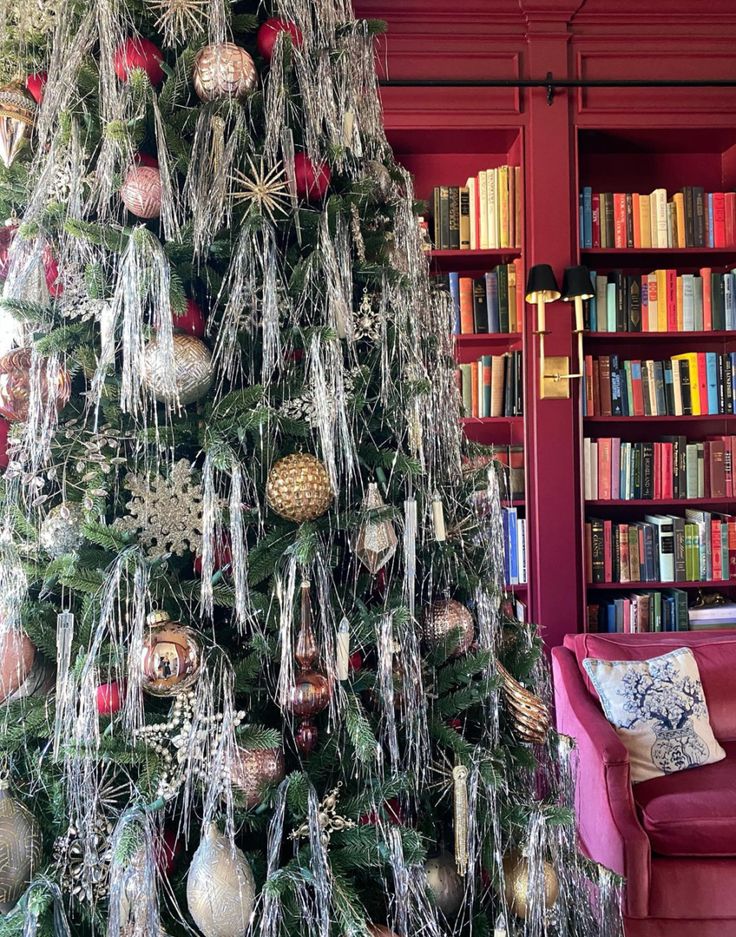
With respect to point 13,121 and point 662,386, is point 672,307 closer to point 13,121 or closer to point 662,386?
point 662,386

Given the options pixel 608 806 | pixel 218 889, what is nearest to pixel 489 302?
pixel 608 806

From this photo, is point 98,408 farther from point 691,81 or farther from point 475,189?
point 691,81

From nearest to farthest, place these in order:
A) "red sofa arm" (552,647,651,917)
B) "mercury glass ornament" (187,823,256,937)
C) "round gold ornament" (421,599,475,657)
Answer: "mercury glass ornament" (187,823,256,937) → "round gold ornament" (421,599,475,657) → "red sofa arm" (552,647,651,917)

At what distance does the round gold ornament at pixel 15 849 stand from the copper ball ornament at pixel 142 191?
71 centimetres

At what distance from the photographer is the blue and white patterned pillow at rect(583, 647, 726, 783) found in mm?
1836

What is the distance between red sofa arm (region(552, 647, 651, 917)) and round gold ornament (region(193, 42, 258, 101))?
1372mm

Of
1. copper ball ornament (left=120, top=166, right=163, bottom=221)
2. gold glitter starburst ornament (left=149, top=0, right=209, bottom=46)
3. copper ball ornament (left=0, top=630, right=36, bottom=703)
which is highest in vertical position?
gold glitter starburst ornament (left=149, top=0, right=209, bottom=46)

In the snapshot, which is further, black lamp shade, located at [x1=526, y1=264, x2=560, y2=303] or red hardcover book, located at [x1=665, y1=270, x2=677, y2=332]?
red hardcover book, located at [x1=665, y1=270, x2=677, y2=332]

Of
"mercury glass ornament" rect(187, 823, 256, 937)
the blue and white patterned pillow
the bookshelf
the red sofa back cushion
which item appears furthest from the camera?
the bookshelf

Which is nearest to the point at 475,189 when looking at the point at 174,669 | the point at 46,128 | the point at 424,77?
the point at 424,77

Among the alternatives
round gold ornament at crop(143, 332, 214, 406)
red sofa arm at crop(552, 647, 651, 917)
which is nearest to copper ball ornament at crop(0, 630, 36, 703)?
round gold ornament at crop(143, 332, 214, 406)

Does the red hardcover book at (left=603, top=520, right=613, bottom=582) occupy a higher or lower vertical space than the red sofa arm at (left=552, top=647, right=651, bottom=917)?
higher

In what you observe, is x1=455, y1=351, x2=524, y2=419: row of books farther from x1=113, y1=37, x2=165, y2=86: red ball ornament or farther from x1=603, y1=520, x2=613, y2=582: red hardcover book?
x1=113, y1=37, x2=165, y2=86: red ball ornament

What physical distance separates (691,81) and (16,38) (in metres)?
2.63
